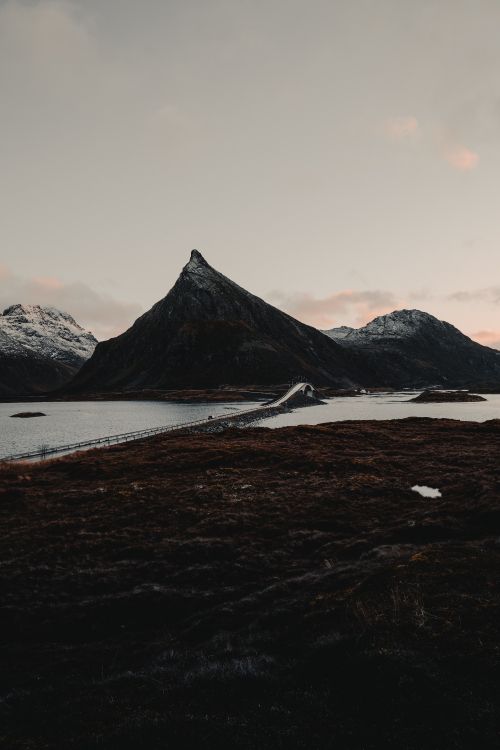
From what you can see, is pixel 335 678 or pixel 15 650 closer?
pixel 335 678

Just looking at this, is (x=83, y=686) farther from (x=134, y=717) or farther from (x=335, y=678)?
(x=335, y=678)

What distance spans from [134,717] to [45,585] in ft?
37.2

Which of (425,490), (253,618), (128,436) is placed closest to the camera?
(253,618)

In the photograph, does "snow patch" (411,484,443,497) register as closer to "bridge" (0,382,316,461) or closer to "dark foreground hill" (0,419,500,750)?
"dark foreground hill" (0,419,500,750)

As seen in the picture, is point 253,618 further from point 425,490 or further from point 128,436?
point 128,436

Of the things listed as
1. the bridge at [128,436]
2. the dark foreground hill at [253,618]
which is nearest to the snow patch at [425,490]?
the dark foreground hill at [253,618]

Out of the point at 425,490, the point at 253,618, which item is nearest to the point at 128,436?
the point at 425,490

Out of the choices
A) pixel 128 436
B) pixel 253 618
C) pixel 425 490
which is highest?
pixel 253 618

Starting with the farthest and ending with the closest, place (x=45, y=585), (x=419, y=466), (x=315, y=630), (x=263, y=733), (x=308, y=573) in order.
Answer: (x=419, y=466), (x=45, y=585), (x=308, y=573), (x=315, y=630), (x=263, y=733)

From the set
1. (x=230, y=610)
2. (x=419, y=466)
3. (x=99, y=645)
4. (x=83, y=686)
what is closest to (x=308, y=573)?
(x=230, y=610)

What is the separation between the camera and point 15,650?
44.6 ft

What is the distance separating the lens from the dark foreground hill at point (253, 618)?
820cm

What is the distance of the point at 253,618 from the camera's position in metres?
13.7

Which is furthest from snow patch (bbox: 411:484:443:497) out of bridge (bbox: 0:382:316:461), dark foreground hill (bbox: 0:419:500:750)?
bridge (bbox: 0:382:316:461)
